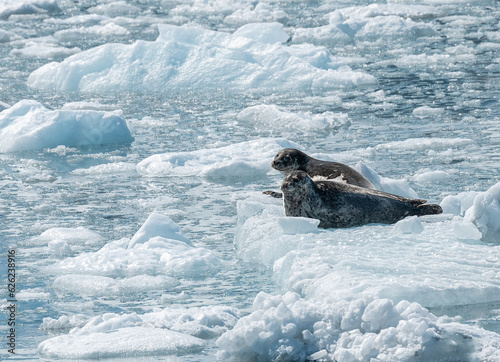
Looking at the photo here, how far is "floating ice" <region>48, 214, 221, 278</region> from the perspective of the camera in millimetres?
4891

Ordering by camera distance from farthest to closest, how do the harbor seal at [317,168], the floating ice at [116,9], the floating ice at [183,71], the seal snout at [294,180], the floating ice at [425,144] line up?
the floating ice at [116,9]
the floating ice at [183,71]
the floating ice at [425,144]
the harbor seal at [317,168]
the seal snout at [294,180]

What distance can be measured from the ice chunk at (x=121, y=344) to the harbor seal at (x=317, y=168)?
2185 mm

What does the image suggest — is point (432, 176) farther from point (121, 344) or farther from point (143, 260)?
point (121, 344)

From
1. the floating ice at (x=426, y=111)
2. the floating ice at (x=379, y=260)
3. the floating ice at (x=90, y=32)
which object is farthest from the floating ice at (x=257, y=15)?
the floating ice at (x=379, y=260)

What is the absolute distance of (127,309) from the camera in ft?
14.1

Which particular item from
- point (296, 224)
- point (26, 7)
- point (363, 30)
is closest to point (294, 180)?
point (296, 224)

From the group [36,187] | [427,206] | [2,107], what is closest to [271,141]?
[36,187]

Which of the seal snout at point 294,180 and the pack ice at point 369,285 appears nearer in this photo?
the pack ice at point 369,285

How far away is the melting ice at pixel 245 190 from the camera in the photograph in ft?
11.8

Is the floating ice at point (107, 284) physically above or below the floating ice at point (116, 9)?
above

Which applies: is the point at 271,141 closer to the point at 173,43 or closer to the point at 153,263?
the point at 153,263

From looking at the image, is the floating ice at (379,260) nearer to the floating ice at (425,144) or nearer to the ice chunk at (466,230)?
the ice chunk at (466,230)

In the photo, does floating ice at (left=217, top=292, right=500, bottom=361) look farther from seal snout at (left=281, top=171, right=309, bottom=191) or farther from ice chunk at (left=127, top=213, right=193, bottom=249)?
ice chunk at (left=127, top=213, right=193, bottom=249)

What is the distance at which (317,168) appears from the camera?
238 inches
